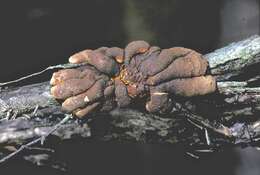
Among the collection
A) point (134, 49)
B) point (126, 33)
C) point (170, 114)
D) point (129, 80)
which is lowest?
point (170, 114)

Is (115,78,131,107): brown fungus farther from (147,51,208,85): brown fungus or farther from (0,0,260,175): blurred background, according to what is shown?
(0,0,260,175): blurred background

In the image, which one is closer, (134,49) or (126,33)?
(134,49)

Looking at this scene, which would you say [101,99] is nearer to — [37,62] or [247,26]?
[37,62]

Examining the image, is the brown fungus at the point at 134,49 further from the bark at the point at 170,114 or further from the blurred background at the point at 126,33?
the blurred background at the point at 126,33

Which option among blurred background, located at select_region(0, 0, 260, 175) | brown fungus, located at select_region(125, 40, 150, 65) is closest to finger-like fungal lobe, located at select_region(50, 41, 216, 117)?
brown fungus, located at select_region(125, 40, 150, 65)

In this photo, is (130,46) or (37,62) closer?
(130,46)

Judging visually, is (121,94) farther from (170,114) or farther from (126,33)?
(126,33)

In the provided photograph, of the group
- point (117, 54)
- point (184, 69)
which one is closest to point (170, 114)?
point (184, 69)

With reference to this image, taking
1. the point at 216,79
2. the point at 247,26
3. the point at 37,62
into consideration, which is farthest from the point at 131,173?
the point at 216,79
